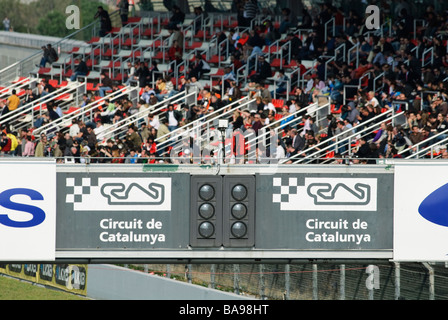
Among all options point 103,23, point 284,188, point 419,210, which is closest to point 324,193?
point 284,188

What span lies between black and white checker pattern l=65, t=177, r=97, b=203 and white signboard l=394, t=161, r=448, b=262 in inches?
175

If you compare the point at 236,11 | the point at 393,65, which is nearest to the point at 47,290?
the point at 393,65

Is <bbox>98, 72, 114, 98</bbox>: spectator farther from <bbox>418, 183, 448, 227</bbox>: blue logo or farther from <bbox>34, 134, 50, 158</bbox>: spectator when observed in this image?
<bbox>418, 183, 448, 227</bbox>: blue logo

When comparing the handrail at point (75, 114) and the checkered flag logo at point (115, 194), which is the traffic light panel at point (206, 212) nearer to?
the checkered flag logo at point (115, 194)

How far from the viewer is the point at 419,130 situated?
19.4 m

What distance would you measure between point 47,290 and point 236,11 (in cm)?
1251

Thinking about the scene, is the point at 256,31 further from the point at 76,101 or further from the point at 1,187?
the point at 1,187

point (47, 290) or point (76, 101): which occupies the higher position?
point (76, 101)

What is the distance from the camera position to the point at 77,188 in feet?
45.3

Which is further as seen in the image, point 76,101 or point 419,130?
point 76,101

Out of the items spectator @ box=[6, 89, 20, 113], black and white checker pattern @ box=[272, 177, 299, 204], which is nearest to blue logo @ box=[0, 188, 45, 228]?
black and white checker pattern @ box=[272, 177, 299, 204]

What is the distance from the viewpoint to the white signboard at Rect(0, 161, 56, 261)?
A: 13586 mm

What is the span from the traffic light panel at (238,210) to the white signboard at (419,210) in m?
2.12

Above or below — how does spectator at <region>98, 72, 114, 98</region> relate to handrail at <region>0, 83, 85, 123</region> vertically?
above
